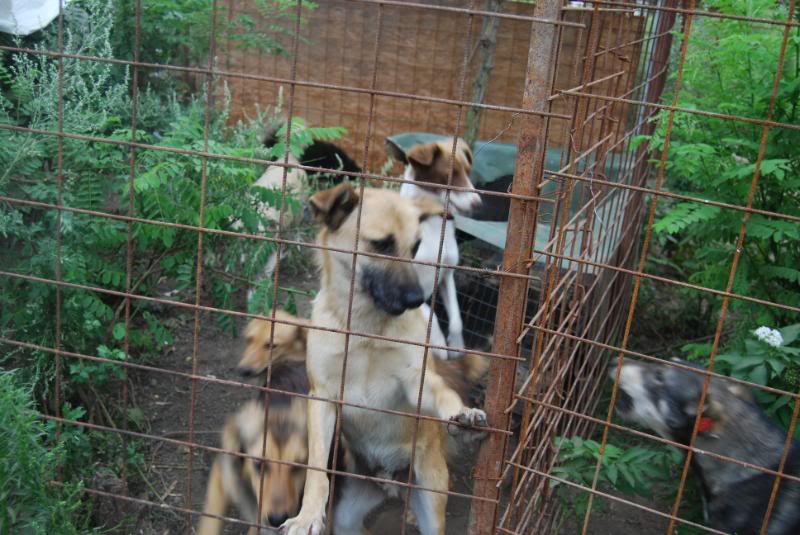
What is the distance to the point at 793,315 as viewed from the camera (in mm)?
4633

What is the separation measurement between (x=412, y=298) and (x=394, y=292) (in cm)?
10

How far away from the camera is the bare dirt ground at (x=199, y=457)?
4441mm

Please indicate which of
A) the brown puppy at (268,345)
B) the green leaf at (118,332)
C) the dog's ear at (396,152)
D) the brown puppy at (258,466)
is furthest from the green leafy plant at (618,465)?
the dog's ear at (396,152)

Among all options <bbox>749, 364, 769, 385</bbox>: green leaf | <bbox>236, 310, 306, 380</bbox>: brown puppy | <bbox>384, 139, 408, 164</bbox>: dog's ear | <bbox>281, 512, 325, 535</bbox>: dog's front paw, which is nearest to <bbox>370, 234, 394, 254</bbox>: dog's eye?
<bbox>236, 310, 306, 380</bbox>: brown puppy

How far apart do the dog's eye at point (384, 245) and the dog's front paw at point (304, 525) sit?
132 cm

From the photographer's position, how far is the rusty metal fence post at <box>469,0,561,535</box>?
291cm

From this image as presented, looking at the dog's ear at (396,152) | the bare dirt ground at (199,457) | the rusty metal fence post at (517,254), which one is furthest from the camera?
the dog's ear at (396,152)

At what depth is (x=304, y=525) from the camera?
11.5 ft

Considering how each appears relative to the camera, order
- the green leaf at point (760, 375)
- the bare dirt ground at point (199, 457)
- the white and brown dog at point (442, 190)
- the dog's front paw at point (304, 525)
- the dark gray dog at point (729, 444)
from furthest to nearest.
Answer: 1. the white and brown dog at point (442, 190)
2. the bare dirt ground at point (199, 457)
3. the green leaf at point (760, 375)
4. the dark gray dog at point (729, 444)
5. the dog's front paw at point (304, 525)

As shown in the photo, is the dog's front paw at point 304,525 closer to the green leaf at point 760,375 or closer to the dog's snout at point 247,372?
the dog's snout at point 247,372

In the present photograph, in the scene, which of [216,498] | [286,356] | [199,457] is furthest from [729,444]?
[199,457]

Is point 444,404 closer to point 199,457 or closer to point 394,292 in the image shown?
point 394,292

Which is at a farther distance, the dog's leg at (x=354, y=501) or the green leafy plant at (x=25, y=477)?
the dog's leg at (x=354, y=501)

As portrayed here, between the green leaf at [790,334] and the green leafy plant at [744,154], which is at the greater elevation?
the green leafy plant at [744,154]
